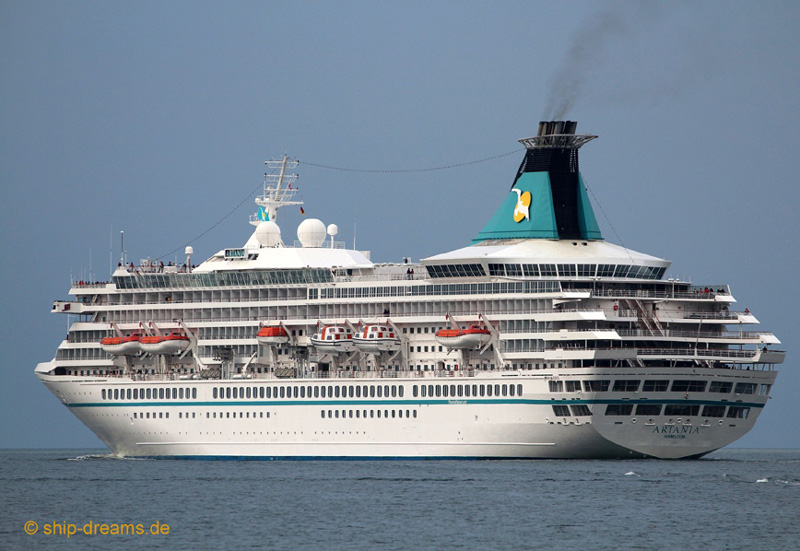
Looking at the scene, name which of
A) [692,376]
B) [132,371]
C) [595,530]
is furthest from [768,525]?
[132,371]

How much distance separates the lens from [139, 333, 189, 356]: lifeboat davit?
86.8 metres

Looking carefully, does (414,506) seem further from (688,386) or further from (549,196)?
(549,196)

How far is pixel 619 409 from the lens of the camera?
7375cm

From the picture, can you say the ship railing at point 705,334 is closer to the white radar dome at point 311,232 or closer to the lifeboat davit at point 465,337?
the lifeboat davit at point 465,337

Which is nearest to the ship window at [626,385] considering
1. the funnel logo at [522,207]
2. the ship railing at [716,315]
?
the ship railing at [716,315]

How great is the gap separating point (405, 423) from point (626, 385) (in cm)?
1104

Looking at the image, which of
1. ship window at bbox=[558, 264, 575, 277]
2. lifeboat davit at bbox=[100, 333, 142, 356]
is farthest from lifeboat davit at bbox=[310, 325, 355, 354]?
ship window at bbox=[558, 264, 575, 277]

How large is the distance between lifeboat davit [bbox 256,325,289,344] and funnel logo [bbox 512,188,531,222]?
42.7 ft

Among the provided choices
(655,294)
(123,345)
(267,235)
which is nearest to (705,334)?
(655,294)

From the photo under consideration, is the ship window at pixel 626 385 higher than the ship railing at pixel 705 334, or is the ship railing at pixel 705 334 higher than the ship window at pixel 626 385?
the ship railing at pixel 705 334

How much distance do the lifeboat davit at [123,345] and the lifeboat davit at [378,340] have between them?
13.7 m

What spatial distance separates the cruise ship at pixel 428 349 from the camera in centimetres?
7475

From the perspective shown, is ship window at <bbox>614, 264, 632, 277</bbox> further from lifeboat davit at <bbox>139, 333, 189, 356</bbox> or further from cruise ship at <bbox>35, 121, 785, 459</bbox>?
lifeboat davit at <bbox>139, 333, 189, 356</bbox>

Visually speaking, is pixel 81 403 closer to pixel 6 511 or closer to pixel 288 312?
pixel 288 312
